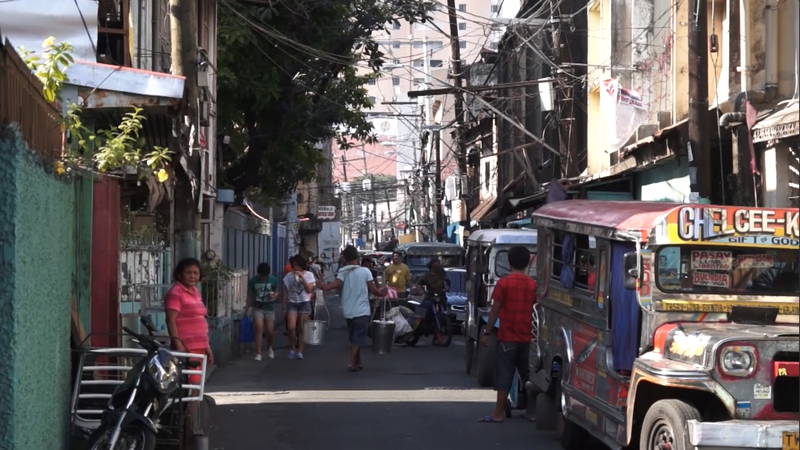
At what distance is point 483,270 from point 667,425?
35.0ft

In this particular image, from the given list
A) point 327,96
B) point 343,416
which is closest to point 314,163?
point 327,96

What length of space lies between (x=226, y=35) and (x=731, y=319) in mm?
17191

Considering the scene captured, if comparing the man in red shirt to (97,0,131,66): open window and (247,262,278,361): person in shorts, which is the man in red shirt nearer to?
(97,0,131,66): open window

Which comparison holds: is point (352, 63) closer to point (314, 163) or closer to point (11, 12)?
point (314, 163)

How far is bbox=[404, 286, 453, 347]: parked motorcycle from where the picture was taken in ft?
81.3

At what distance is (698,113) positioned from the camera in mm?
16078

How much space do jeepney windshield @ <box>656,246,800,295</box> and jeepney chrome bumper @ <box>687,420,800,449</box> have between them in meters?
1.60

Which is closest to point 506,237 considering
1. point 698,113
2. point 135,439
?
point 698,113

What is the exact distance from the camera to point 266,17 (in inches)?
1001

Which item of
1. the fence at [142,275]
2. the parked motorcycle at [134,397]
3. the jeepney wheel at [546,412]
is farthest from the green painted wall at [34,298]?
the jeepney wheel at [546,412]

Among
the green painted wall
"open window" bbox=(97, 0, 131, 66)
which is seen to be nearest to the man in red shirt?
the green painted wall

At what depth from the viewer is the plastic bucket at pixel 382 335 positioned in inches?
837

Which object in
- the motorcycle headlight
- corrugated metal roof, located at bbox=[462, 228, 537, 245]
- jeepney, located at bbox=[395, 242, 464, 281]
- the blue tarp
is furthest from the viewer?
jeepney, located at bbox=[395, 242, 464, 281]

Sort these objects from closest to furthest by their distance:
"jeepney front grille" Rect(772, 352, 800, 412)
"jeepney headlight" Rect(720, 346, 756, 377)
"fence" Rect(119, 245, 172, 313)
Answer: "jeepney headlight" Rect(720, 346, 756, 377)
"jeepney front grille" Rect(772, 352, 800, 412)
"fence" Rect(119, 245, 172, 313)
